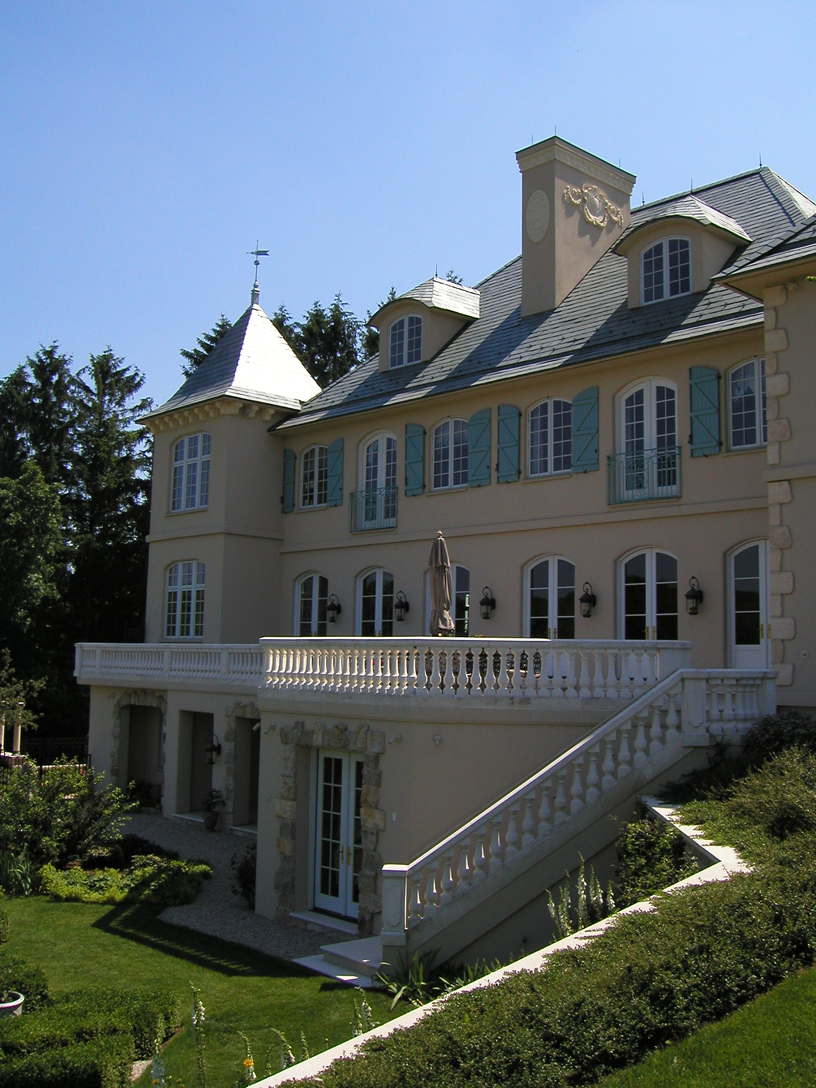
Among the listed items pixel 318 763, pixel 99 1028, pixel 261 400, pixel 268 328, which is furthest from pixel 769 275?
pixel 268 328

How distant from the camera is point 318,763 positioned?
16.0 metres

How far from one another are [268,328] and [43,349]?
52.6ft

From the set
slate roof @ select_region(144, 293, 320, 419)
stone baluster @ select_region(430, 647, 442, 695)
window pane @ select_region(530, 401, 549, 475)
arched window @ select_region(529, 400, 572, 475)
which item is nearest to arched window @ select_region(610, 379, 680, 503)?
arched window @ select_region(529, 400, 572, 475)

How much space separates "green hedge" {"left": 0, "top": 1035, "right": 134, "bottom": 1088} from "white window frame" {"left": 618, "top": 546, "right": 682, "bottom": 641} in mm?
11817

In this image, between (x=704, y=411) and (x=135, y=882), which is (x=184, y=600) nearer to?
(x=135, y=882)

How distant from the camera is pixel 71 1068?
850cm

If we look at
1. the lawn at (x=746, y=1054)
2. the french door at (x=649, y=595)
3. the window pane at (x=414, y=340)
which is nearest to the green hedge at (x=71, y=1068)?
the lawn at (x=746, y=1054)

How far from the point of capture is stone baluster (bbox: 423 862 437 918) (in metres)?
11.9

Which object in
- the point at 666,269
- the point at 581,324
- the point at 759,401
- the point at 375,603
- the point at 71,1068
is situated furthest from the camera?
the point at 375,603

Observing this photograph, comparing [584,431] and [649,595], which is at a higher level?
[584,431]

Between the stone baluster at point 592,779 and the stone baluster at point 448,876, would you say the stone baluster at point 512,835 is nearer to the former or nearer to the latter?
the stone baluster at point 448,876

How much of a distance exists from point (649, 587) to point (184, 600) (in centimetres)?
1314

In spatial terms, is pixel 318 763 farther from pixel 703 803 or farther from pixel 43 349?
pixel 43 349

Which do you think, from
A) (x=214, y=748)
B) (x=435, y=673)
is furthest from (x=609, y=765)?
(x=214, y=748)
